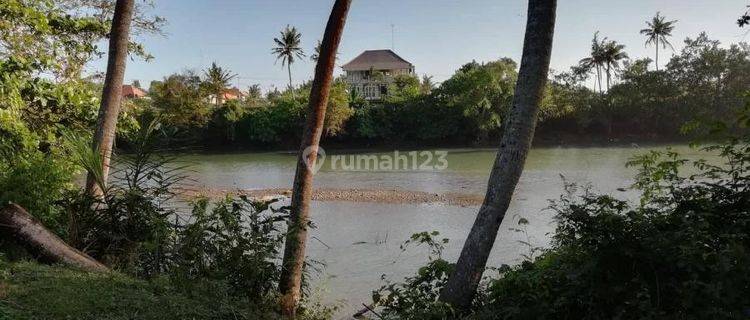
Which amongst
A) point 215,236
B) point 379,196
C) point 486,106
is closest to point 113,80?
point 215,236

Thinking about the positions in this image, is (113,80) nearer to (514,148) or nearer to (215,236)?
(215,236)

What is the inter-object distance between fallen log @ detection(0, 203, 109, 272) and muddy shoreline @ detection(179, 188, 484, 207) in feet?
33.0

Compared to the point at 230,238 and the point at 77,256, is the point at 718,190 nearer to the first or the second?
the point at 230,238

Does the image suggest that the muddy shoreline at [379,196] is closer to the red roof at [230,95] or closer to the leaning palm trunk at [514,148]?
the leaning palm trunk at [514,148]

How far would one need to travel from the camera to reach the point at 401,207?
13.8 metres

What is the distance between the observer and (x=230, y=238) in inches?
139

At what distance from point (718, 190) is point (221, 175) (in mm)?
21758

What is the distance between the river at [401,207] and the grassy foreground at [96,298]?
1448 millimetres

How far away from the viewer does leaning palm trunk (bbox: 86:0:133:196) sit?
497 cm

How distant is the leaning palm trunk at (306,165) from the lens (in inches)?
153

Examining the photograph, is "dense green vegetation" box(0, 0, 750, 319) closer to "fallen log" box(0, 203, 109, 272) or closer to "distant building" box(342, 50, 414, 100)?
"fallen log" box(0, 203, 109, 272)

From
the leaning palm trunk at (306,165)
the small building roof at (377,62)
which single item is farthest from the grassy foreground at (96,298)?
the small building roof at (377,62)

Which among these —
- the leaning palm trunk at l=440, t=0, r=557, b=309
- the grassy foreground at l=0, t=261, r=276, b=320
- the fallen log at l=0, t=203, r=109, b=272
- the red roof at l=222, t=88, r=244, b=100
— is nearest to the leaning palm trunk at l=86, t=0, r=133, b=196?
the fallen log at l=0, t=203, r=109, b=272

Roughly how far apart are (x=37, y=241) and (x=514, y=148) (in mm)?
3335
